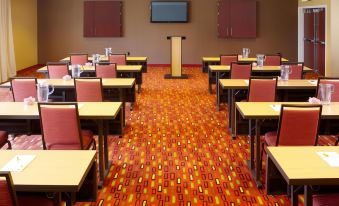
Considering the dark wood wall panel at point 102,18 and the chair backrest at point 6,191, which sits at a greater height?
the dark wood wall panel at point 102,18

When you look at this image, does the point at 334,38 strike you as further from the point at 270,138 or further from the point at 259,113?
the point at 259,113

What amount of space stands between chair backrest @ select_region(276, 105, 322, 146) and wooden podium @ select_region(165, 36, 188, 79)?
895cm

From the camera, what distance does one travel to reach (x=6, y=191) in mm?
2398

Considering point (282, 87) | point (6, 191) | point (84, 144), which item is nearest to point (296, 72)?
point (282, 87)

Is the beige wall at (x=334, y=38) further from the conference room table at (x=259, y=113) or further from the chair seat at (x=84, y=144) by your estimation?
the chair seat at (x=84, y=144)

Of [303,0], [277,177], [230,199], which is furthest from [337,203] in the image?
[303,0]

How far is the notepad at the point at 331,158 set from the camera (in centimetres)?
284

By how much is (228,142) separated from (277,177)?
2481 mm

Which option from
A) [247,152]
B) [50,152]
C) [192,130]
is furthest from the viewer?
[192,130]

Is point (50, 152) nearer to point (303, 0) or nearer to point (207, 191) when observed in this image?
point (207, 191)

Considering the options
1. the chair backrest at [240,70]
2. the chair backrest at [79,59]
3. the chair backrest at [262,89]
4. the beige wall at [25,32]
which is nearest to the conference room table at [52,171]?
the chair backrest at [262,89]

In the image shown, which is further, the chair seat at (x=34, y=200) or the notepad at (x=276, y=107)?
the notepad at (x=276, y=107)

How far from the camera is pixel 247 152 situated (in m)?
5.94

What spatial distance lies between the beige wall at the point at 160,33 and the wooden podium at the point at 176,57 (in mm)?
3001
